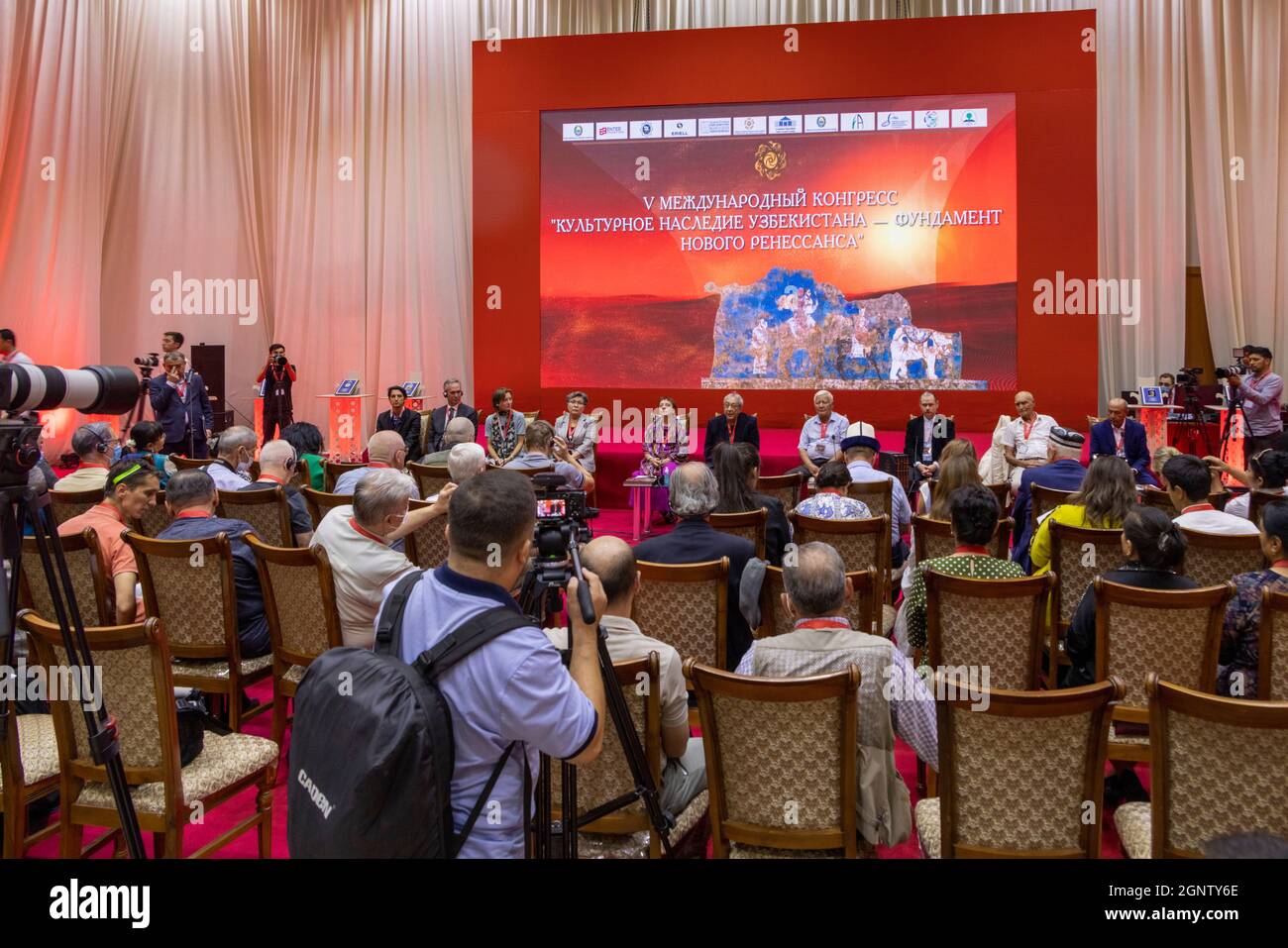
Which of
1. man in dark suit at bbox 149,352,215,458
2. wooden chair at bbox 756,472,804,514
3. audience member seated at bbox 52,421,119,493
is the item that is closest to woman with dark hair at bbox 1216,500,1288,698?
wooden chair at bbox 756,472,804,514

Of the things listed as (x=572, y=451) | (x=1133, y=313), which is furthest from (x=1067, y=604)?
(x=1133, y=313)

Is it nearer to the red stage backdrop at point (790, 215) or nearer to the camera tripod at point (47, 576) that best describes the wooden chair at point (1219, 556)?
the camera tripod at point (47, 576)

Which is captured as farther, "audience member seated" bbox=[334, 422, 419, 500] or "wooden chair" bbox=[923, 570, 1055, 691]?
"audience member seated" bbox=[334, 422, 419, 500]

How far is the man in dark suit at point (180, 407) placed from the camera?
29.3 feet

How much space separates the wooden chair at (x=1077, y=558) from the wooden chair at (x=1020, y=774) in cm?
165

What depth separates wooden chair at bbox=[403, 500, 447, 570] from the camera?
16.5 feet

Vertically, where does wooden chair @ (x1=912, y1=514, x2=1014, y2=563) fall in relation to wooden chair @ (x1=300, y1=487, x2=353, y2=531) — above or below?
below

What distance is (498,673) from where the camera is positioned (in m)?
1.69

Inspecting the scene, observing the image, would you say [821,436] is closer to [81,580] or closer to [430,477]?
[430,477]

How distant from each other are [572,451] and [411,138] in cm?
564

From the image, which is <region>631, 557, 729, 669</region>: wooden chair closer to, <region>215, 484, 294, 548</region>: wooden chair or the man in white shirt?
<region>215, 484, 294, 548</region>: wooden chair

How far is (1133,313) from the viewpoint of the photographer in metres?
10.8

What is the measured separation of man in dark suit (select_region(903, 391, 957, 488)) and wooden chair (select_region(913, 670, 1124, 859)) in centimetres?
652

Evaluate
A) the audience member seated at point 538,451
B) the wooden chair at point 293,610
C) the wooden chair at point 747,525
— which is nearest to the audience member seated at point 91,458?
the wooden chair at point 293,610
